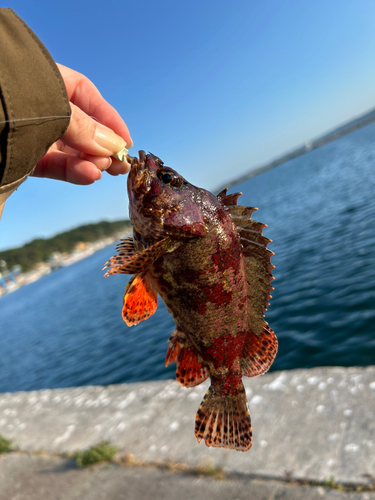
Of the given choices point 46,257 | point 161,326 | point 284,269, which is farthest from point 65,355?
point 46,257

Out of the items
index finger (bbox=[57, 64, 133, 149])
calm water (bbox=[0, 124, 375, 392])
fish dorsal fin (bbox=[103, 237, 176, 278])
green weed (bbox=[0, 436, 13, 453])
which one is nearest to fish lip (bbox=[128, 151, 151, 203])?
fish dorsal fin (bbox=[103, 237, 176, 278])

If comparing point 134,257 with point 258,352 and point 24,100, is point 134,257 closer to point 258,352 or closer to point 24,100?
point 24,100

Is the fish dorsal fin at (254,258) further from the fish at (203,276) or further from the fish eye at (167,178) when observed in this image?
the fish eye at (167,178)

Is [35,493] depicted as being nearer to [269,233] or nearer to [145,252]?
[145,252]

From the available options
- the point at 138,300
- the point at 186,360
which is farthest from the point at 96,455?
the point at 138,300

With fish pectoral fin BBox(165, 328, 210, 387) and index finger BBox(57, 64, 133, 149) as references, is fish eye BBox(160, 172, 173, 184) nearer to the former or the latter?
index finger BBox(57, 64, 133, 149)

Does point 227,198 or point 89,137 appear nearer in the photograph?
point 89,137
